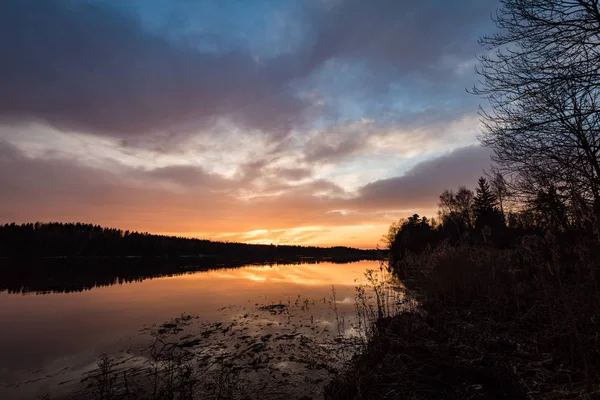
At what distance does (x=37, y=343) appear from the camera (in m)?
13.1

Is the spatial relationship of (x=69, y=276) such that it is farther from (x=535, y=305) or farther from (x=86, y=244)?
(x=86, y=244)

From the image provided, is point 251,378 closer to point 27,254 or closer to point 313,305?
point 313,305

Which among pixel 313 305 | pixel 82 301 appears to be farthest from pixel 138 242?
pixel 313 305

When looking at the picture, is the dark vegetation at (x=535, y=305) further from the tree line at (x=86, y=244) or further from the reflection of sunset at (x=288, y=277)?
the tree line at (x=86, y=244)

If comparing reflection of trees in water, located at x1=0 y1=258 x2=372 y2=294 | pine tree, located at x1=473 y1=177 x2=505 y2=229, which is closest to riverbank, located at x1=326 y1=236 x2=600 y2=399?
reflection of trees in water, located at x1=0 y1=258 x2=372 y2=294

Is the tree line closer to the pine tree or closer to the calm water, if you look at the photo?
the pine tree

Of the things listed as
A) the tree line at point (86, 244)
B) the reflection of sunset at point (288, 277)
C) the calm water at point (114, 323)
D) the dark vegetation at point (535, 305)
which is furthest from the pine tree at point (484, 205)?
the tree line at point (86, 244)

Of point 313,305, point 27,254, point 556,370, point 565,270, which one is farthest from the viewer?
point 27,254

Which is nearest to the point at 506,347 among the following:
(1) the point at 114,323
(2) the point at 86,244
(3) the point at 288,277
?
(1) the point at 114,323

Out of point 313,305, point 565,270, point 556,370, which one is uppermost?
point 565,270

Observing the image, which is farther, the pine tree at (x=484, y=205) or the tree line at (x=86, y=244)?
the tree line at (x=86, y=244)

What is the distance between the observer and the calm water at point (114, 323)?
986 cm

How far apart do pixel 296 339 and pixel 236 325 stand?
4.05 m

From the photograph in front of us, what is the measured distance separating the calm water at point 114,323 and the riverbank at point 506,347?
234 cm
